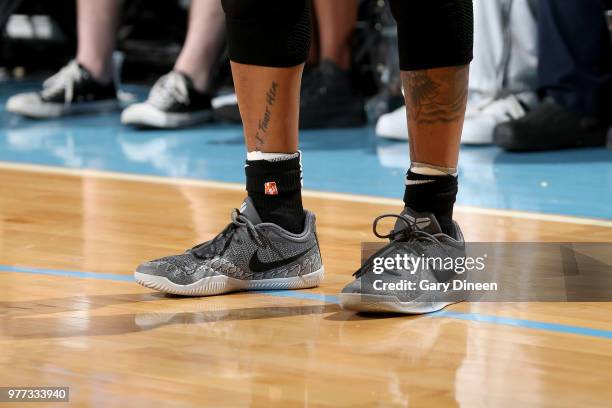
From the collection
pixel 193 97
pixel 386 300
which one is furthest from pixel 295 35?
pixel 193 97

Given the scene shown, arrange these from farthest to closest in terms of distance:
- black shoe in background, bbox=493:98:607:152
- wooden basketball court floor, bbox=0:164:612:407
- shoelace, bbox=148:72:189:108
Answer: shoelace, bbox=148:72:189:108
black shoe in background, bbox=493:98:607:152
wooden basketball court floor, bbox=0:164:612:407

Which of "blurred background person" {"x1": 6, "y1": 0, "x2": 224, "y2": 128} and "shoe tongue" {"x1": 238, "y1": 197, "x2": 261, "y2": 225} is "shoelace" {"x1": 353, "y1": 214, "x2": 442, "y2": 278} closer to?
"shoe tongue" {"x1": 238, "y1": 197, "x2": 261, "y2": 225}

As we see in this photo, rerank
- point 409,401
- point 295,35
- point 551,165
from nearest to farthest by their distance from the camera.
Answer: point 409,401 → point 295,35 → point 551,165

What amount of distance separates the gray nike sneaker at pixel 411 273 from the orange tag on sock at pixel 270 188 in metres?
0.15

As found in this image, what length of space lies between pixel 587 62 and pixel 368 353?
1768 mm

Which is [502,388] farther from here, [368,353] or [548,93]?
[548,93]

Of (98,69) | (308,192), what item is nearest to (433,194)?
(308,192)

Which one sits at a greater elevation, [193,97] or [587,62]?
[587,62]

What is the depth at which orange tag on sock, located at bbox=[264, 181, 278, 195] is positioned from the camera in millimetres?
1471

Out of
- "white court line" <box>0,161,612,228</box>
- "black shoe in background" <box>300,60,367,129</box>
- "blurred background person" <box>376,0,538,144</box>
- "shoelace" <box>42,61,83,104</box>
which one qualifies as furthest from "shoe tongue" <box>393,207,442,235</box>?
"shoelace" <box>42,61,83,104</box>

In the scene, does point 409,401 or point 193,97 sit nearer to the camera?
point 409,401

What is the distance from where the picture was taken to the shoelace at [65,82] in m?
3.40

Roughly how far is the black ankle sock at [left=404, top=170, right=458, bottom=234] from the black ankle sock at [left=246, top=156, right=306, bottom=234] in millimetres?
143

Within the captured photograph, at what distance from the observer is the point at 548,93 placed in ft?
9.36
